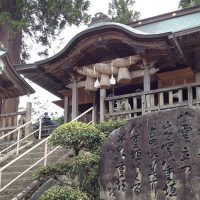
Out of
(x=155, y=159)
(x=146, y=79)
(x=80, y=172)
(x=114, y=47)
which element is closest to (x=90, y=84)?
(x=114, y=47)

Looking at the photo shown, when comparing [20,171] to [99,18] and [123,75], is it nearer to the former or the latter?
[123,75]

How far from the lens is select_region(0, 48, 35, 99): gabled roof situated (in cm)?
1202

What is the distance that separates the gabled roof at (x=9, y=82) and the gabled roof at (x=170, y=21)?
4.87m

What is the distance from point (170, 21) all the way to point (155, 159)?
356 inches

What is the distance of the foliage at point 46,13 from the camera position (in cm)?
1781

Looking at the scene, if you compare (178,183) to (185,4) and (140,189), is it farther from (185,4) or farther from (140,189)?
(185,4)

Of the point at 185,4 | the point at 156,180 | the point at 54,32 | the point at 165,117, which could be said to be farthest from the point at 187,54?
the point at 185,4

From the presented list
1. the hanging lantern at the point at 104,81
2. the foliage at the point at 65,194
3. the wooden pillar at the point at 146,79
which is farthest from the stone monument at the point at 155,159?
the hanging lantern at the point at 104,81

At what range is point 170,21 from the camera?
48.7 ft

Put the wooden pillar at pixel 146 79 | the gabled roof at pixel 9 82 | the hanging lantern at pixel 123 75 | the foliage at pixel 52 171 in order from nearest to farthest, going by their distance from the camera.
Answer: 1. the foliage at pixel 52 171
2. the wooden pillar at pixel 146 79
3. the gabled roof at pixel 9 82
4. the hanging lantern at pixel 123 75

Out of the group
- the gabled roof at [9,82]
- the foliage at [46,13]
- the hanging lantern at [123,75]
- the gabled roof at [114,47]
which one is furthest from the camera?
the foliage at [46,13]

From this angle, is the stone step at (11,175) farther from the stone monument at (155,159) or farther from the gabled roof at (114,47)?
the gabled roof at (114,47)

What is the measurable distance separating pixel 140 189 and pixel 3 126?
7030 mm

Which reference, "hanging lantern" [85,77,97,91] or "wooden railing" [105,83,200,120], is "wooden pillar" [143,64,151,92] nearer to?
"wooden railing" [105,83,200,120]
